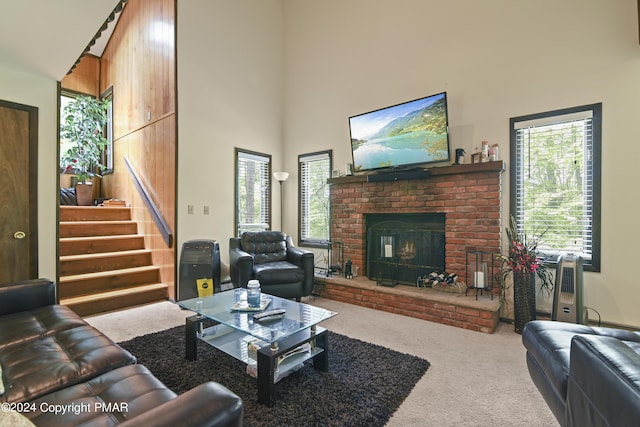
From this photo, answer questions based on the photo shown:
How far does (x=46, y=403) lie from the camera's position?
1.13 metres

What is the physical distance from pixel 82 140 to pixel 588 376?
7005 millimetres

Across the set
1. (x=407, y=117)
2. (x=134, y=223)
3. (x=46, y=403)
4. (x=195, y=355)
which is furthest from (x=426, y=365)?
(x=134, y=223)

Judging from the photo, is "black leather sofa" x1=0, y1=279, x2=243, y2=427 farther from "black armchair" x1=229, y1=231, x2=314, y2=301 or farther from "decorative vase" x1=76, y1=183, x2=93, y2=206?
"decorative vase" x1=76, y1=183, x2=93, y2=206

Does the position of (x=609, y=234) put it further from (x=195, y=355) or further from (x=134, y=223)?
(x=134, y=223)

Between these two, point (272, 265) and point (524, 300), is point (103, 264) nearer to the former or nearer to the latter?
point (272, 265)

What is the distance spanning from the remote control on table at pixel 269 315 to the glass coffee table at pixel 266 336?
0.03 metres

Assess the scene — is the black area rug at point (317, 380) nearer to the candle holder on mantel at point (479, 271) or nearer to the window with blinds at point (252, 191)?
the candle holder on mantel at point (479, 271)

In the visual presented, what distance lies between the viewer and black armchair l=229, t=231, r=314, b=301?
3527mm

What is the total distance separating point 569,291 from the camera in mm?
2701

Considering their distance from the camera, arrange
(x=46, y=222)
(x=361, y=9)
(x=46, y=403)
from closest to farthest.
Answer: (x=46, y=403), (x=46, y=222), (x=361, y=9)

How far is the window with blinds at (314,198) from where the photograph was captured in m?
4.98

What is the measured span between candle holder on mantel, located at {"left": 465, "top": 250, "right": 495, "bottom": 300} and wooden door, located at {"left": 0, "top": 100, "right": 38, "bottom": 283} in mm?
4429

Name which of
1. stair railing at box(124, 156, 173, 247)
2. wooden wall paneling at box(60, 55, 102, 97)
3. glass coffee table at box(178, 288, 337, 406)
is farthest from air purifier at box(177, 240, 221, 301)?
wooden wall paneling at box(60, 55, 102, 97)

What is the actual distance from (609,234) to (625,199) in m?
0.34
